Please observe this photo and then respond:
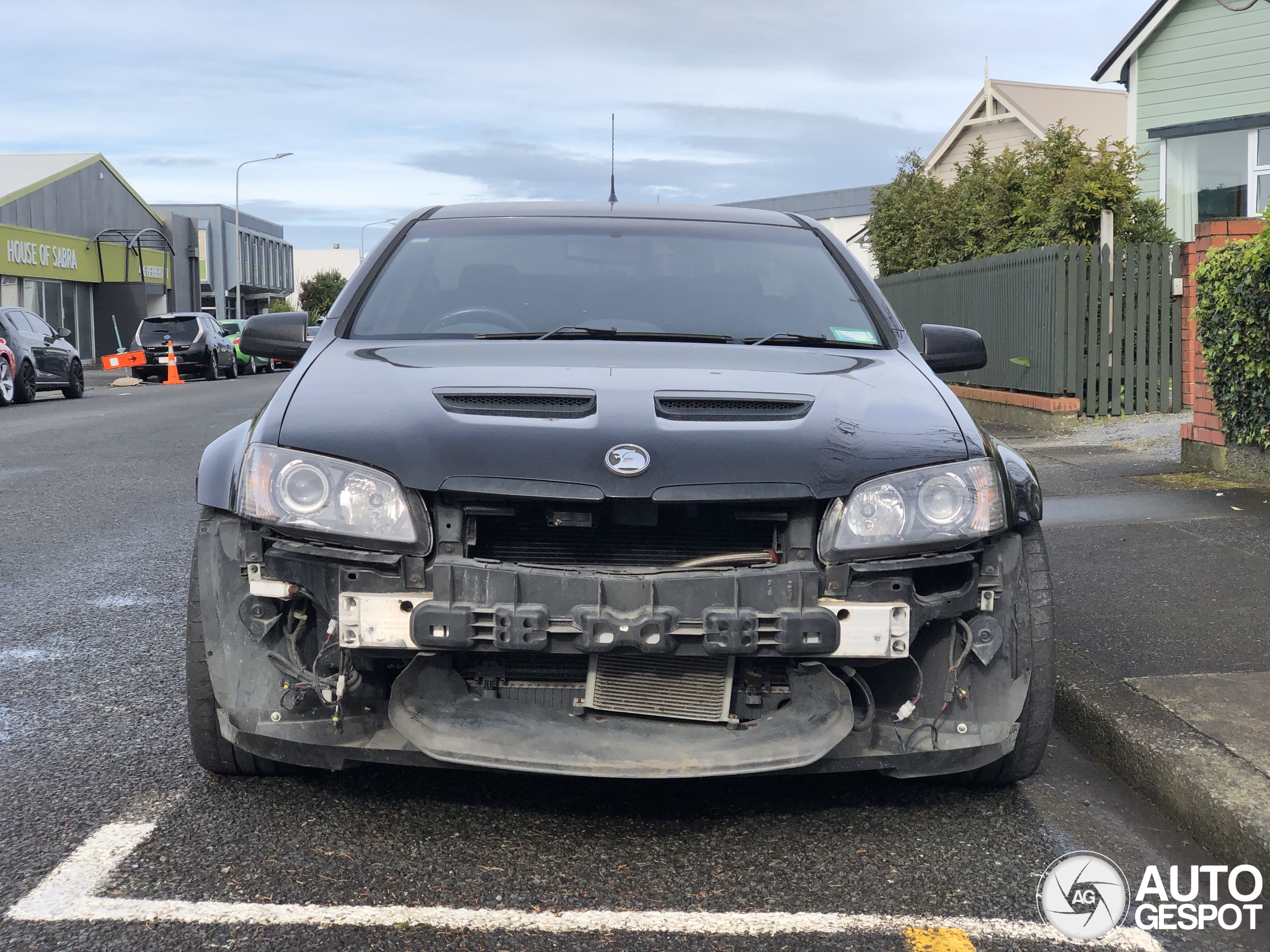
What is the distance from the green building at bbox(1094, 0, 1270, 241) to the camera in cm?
1931

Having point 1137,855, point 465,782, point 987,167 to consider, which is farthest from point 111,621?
point 987,167

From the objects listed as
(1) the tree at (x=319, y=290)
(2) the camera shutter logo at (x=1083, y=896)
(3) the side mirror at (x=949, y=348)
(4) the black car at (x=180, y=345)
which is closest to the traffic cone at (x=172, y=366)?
(4) the black car at (x=180, y=345)

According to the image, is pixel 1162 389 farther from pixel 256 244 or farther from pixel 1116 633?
pixel 256 244

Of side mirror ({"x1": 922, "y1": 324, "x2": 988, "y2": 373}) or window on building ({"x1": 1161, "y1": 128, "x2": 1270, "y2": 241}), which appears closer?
side mirror ({"x1": 922, "y1": 324, "x2": 988, "y2": 373})

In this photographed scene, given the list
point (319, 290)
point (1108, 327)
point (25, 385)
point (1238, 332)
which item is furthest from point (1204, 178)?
point (319, 290)

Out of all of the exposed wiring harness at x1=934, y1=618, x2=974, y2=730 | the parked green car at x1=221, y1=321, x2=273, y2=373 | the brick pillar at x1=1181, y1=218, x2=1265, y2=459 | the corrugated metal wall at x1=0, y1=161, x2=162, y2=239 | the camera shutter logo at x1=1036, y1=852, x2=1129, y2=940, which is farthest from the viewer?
the corrugated metal wall at x1=0, y1=161, x2=162, y2=239

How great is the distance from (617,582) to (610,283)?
179 centimetres

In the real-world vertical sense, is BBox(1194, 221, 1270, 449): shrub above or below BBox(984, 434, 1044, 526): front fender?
above

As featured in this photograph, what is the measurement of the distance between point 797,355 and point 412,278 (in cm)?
144

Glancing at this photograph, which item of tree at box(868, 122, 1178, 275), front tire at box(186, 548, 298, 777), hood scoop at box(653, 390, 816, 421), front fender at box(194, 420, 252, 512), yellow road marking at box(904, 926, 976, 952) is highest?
tree at box(868, 122, 1178, 275)

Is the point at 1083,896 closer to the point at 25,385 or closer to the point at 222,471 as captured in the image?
the point at 222,471

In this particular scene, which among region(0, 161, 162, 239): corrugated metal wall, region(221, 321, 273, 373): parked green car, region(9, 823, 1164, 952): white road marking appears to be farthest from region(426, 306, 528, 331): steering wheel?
region(0, 161, 162, 239): corrugated metal wall

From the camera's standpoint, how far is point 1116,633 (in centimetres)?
493

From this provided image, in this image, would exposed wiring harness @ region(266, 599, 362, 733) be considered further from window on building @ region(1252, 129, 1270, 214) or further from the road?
window on building @ region(1252, 129, 1270, 214)
